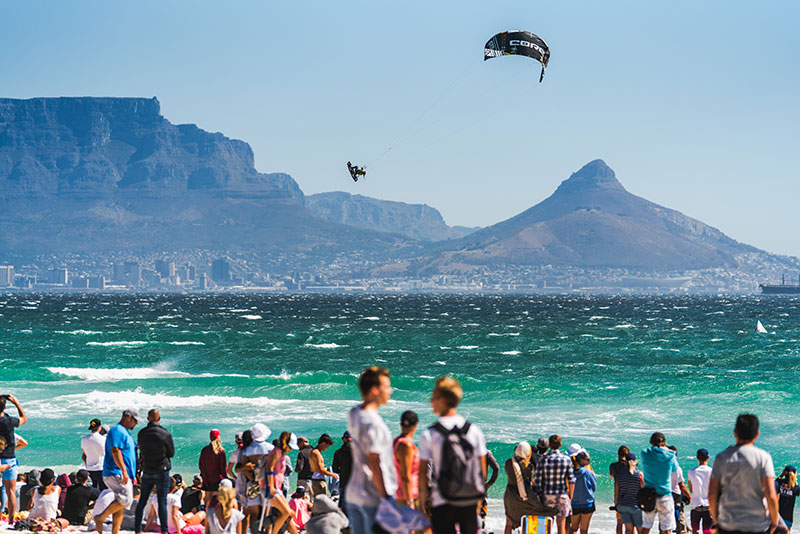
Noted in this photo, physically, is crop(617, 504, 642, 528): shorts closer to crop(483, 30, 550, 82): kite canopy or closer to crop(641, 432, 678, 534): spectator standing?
crop(641, 432, 678, 534): spectator standing

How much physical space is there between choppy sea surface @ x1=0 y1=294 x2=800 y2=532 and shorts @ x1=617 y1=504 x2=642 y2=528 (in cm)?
337

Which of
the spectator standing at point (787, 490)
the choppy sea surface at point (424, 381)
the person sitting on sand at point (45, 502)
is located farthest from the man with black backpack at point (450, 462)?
the choppy sea surface at point (424, 381)

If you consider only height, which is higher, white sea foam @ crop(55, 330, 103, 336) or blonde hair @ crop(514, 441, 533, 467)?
white sea foam @ crop(55, 330, 103, 336)

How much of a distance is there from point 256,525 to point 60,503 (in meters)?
5.17

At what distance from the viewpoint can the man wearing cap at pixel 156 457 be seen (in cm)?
1062

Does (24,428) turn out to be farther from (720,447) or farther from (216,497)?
(720,447)

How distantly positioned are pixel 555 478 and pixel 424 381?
33.5m

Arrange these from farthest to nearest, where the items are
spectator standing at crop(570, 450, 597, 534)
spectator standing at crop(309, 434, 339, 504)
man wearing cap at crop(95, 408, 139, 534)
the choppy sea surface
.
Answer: the choppy sea surface, spectator standing at crop(309, 434, 339, 504), spectator standing at crop(570, 450, 597, 534), man wearing cap at crop(95, 408, 139, 534)

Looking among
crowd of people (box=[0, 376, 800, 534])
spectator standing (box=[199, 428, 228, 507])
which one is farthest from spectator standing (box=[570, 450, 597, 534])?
spectator standing (box=[199, 428, 228, 507])

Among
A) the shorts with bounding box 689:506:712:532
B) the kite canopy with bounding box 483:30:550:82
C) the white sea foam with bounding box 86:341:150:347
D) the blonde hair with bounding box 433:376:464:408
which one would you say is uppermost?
the kite canopy with bounding box 483:30:550:82

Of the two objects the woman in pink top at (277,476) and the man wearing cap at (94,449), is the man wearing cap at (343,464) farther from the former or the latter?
the man wearing cap at (94,449)

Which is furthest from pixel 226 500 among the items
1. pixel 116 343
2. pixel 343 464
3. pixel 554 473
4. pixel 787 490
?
pixel 116 343

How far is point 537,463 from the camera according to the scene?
34.2ft

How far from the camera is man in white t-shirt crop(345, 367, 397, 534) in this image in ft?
21.5
